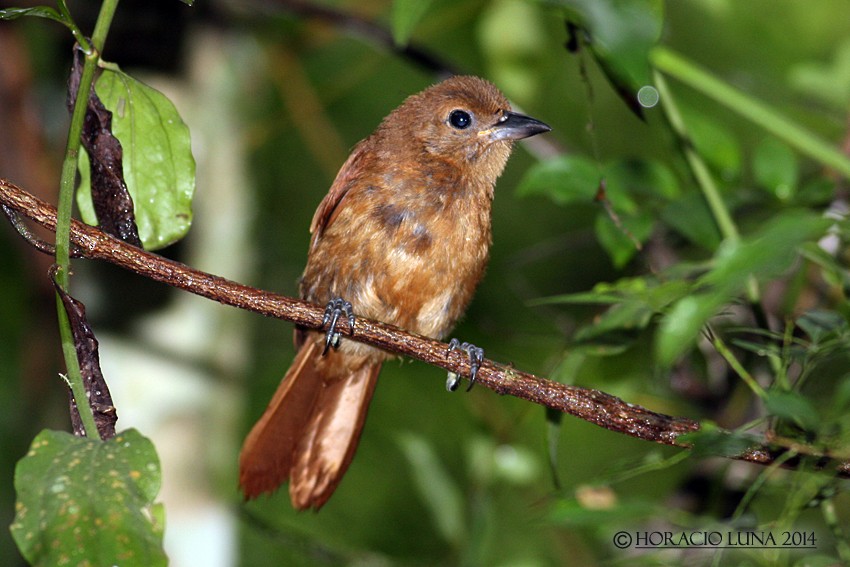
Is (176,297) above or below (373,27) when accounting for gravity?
below

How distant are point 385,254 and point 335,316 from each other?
0.57 m

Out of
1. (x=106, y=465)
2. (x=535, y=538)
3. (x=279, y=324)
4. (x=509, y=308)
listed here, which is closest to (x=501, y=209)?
(x=509, y=308)

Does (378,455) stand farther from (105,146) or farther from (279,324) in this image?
(105,146)

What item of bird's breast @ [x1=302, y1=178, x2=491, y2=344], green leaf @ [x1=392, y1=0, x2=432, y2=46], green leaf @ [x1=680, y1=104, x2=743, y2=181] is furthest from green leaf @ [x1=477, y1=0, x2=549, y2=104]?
green leaf @ [x1=392, y1=0, x2=432, y2=46]

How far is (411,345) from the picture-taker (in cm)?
200

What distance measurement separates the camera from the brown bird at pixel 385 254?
288 centimetres

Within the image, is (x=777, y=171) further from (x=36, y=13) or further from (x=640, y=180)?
(x=36, y=13)

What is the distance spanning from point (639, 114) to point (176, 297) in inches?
74.0

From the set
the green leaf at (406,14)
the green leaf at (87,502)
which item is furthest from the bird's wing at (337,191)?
the green leaf at (87,502)

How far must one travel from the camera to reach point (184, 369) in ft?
10.7

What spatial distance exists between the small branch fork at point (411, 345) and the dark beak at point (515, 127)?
1198 millimetres

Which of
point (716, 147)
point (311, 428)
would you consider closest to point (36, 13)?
point (311, 428)

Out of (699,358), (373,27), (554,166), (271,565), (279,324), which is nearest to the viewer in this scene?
(554,166)

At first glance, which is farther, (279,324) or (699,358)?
(279,324)
